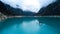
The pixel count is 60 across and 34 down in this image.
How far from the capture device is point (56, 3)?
10369 cm

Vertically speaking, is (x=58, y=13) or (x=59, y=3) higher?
(x=59, y=3)

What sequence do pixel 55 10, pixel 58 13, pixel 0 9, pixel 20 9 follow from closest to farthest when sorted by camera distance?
1. pixel 0 9
2. pixel 58 13
3. pixel 55 10
4. pixel 20 9

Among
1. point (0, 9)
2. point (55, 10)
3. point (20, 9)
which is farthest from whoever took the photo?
point (20, 9)

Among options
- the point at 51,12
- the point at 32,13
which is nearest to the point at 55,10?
the point at 51,12

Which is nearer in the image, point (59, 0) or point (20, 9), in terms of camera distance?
point (59, 0)

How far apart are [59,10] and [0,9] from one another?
44.0 m

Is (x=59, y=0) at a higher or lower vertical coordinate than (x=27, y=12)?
higher

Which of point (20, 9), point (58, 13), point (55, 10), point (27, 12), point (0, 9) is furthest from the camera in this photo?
point (27, 12)

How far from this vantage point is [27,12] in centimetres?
14112

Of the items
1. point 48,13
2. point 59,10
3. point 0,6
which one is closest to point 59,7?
point 59,10

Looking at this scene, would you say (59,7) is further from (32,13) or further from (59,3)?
(32,13)

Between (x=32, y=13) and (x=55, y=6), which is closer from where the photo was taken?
(x=55, y=6)

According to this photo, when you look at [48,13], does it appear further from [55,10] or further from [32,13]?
[32,13]

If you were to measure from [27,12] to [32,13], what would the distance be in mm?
6720
